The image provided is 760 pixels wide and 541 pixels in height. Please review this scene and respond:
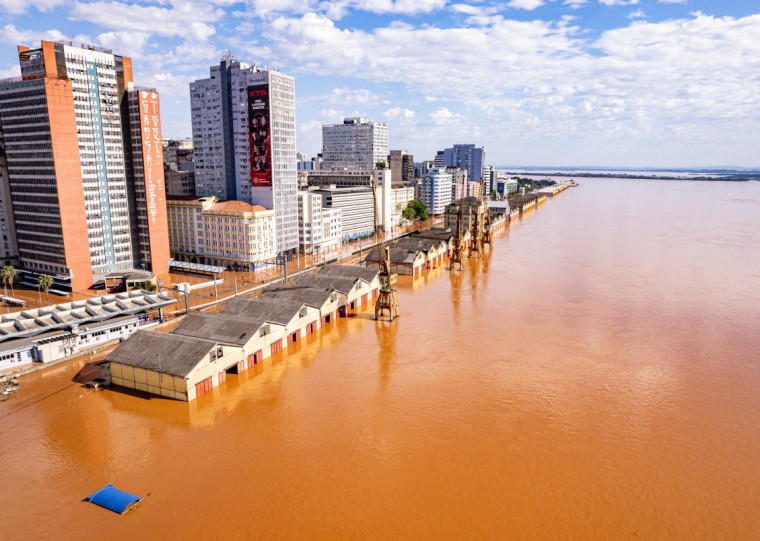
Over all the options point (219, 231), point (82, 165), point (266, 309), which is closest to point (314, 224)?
point (219, 231)

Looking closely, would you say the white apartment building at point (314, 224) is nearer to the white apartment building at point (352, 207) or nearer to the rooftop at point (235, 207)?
the white apartment building at point (352, 207)

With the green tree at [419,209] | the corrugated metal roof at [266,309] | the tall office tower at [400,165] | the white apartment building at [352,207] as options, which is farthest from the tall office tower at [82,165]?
the tall office tower at [400,165]

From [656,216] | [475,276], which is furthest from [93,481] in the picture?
[656,216]

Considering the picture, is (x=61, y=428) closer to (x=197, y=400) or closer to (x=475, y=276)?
(x=197, y=400)

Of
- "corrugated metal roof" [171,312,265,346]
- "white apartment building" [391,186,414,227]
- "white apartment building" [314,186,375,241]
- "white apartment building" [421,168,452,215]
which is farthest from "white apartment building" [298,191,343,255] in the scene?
"white apartment building" [421,168,452,215]

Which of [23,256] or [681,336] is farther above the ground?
[23,256]

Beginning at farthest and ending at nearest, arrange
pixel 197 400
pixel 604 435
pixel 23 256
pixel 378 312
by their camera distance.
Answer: pixel 23 256 → pixel 378 312 → pixel 197 400 → pixel 604 435
